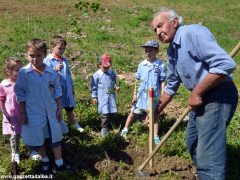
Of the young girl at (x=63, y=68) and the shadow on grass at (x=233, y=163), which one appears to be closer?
the shadow on grass at (x=233, y=163)

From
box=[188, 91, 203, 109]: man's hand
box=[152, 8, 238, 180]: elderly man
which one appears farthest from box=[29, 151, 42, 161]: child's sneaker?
box=[188, 91, 203, 109]: man's hand

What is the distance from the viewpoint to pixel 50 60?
579 cm

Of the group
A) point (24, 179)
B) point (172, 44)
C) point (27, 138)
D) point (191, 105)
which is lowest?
point (24, 179)

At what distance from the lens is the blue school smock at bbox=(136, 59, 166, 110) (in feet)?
19.8

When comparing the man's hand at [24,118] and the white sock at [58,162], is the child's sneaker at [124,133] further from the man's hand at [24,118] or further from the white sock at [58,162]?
the man's hand at [24,118]

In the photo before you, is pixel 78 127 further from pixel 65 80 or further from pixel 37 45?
pixel 37 45

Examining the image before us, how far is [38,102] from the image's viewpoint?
4.82 metres

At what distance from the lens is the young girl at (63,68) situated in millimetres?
5734

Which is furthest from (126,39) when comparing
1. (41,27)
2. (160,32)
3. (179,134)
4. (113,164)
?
(160,32)

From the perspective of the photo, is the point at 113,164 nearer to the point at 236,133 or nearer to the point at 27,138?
the point at 27,138

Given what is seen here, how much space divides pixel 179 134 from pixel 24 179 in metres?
2.41

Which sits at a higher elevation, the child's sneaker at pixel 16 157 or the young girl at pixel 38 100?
the young girl at pixel 38 100

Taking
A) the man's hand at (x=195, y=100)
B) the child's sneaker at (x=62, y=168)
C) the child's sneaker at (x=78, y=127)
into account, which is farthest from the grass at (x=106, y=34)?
the man's hand at (x=195, y=100)

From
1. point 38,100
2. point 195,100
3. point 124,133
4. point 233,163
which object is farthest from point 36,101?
point 233,163
